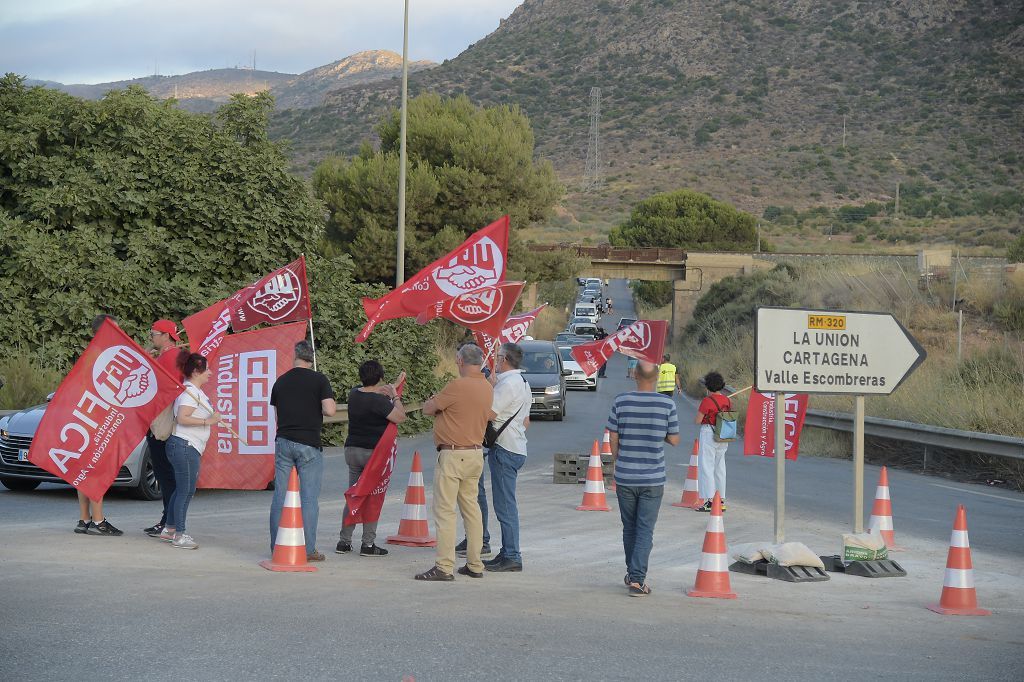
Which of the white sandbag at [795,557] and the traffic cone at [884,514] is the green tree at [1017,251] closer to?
the traffic cone at [884,514]

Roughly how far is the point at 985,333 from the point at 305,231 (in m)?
19.1

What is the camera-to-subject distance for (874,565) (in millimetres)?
10242

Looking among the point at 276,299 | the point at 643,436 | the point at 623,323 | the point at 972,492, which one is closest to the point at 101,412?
the point at 276,299

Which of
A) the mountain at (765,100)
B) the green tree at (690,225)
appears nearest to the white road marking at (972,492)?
the green tree at (690,225)

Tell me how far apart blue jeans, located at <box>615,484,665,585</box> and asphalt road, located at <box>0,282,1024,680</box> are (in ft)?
0.98

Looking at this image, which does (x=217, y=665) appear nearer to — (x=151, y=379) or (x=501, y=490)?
(x=501, y=490)

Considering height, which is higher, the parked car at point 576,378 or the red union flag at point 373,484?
the parked car at point 576,378

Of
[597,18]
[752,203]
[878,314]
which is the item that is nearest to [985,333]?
[878,314]

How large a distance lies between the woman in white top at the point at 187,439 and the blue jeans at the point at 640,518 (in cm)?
372

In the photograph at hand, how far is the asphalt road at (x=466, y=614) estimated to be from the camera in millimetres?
6633

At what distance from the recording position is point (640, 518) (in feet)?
29.4

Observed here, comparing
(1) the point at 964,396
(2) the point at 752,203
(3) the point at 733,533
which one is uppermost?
(2) the point at 752,203

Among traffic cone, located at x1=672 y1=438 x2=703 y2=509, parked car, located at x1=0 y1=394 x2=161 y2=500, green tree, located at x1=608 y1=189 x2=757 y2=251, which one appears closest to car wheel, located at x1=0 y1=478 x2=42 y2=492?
parked car, located at x1=0 y1=394 x2=161 y2=500

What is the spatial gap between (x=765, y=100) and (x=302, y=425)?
112 m
